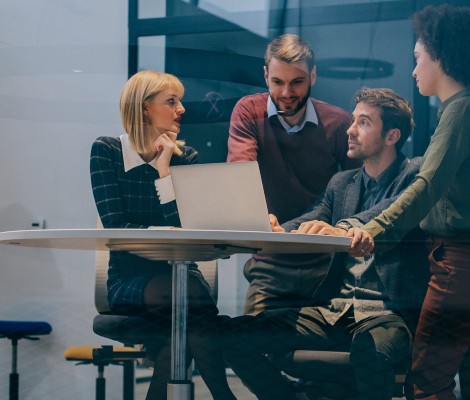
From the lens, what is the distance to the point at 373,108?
2496mm

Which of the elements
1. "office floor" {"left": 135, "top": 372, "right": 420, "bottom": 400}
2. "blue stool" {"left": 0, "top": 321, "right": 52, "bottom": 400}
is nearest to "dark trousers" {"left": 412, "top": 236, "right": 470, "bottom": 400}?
"office floor" {"left": 135, "top": 372, "right": 420, "bottom": 400}

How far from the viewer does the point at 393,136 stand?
2.46 metres

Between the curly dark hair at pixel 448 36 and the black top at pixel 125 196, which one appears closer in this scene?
the curly dark hair at pixel 448 36

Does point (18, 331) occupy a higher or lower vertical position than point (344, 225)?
lower

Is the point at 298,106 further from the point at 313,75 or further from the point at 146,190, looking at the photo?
the point at 146,190

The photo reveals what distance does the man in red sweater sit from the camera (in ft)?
8.27

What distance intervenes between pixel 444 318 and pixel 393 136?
1.76ft

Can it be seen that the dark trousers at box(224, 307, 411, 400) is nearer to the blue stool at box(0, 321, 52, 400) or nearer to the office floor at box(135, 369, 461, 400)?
the office floor at box(135, 369, 461, 400)

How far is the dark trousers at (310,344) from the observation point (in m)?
2.36

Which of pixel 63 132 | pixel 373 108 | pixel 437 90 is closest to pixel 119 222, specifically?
pixel 63 132

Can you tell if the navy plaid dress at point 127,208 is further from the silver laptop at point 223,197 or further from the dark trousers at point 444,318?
the dark trousers at point 444,318

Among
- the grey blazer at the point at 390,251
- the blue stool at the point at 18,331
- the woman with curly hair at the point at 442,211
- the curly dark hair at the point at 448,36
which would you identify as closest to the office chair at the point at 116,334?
the blue stool at the point at 18,331

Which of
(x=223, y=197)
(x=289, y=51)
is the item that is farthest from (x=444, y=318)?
(x=289, y=51)

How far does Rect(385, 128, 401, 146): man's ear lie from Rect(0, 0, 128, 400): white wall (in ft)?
2.71
